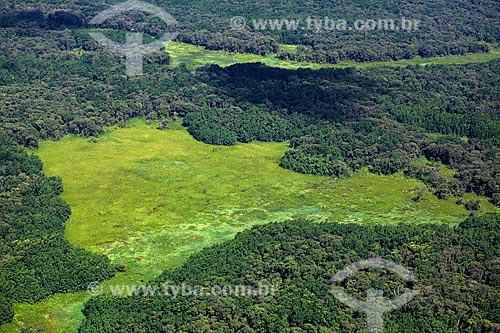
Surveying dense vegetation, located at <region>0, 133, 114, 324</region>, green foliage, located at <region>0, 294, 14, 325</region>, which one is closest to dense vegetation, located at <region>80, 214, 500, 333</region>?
dense vegetation, located at <region>0, 133, 114, 324</region>

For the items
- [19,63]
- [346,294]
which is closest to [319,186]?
[346,294]

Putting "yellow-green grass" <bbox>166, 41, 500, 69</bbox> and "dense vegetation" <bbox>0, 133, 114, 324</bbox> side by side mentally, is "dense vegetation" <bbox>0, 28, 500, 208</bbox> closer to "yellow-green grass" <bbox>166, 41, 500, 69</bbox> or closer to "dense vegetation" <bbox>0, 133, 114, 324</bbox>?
"yellow-green grass" <bbox>166, 41, 500, 69</bbox>

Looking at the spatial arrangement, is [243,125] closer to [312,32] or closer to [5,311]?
[312,32]

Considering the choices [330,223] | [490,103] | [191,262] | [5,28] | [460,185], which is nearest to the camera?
[191,262]

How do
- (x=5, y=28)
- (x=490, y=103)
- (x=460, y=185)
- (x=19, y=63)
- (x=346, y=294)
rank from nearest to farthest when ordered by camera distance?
1. (x=346, y=294)
2. (x=460, y=185)
3. (x=490, y=103)
4. (x=19, y=63)
5. (x=5, y=28)

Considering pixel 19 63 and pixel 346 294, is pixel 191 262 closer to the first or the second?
pixel 346 294
